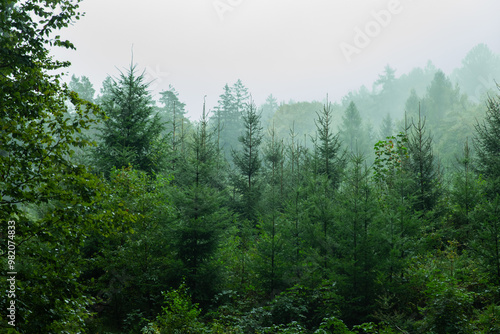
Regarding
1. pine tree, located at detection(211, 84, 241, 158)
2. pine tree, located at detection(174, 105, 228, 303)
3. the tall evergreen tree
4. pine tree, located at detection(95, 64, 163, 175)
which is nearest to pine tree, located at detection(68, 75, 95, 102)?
pine tree, located at detection(211, 84, 241, 158)

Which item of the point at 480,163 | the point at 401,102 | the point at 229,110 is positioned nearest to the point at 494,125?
the point at 480,163

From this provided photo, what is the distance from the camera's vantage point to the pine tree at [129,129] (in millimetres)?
14852

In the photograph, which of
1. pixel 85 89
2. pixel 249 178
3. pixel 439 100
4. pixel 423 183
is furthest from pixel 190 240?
pixel 439 100

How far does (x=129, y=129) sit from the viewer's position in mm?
15453

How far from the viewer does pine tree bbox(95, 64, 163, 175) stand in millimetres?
14852

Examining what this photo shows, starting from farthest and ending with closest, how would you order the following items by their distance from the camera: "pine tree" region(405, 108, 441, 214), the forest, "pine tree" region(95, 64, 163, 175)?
"pine tree" region(95, 64, 163, 175), "pine tree" region(405, 108, 441, 214), the forest

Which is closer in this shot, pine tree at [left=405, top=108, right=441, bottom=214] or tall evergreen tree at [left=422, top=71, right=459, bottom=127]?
pine tree at [left=405, top=108, right=441, bottom=214]

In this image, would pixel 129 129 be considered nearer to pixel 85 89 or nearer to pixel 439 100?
pixel 85 89

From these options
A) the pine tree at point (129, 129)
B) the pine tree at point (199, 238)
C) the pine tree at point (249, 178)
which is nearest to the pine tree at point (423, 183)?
the pine tree at point (249, 178)

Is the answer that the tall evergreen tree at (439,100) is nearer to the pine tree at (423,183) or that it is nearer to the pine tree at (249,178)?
the pine tree at (423,183)

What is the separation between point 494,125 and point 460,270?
9470mm

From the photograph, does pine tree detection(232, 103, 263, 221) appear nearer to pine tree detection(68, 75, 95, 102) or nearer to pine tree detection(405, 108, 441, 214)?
pine tree detection(405, 108, 441, 214)

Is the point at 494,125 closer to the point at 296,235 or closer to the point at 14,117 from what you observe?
the point at 296,235

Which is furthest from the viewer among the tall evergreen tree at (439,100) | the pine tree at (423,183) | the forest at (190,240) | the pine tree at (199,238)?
the tall evergreen tree at (439,100)
